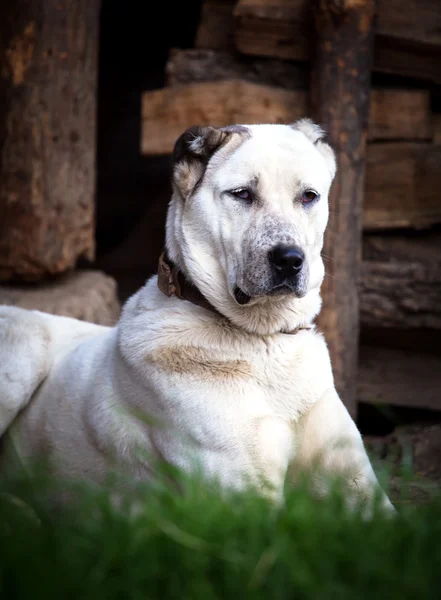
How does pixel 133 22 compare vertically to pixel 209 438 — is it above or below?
above

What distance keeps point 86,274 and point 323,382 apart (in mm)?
2616

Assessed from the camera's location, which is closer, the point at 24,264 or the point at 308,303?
the point at 308,303

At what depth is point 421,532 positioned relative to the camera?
1688 mm

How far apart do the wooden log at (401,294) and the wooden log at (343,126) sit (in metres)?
0.29

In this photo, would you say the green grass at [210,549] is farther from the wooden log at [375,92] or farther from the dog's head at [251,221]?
the wooden log at [375,92]

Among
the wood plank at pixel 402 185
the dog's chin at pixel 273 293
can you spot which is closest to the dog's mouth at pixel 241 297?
the dog's chin at pixel 273 293

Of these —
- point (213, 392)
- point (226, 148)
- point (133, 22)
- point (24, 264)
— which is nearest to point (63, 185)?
point (24, 264)

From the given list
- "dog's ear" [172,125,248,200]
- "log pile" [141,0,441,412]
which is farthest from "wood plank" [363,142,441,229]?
"dog's ear" [172,125,248,200]

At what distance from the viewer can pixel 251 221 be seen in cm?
287

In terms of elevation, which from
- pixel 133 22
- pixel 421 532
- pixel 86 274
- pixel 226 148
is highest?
pixel 133 22

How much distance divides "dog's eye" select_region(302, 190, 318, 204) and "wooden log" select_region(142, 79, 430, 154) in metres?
1.97

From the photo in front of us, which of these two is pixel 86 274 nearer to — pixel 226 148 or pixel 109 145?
pixel 226 148

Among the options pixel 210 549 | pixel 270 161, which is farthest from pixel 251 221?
pixel 210 549

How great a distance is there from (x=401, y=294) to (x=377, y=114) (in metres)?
1.07
